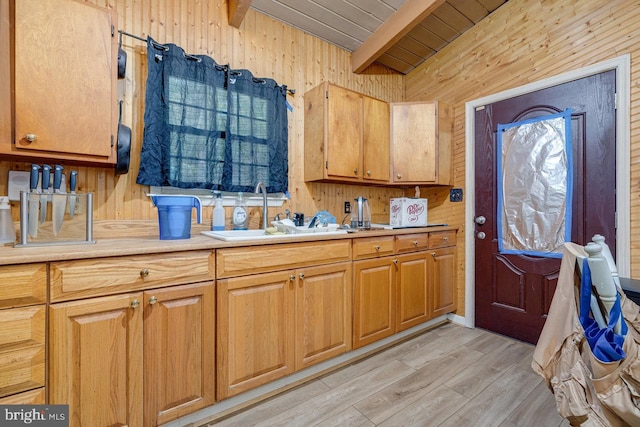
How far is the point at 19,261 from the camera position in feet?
3.45

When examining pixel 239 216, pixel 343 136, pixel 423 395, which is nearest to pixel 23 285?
pixel 239 216

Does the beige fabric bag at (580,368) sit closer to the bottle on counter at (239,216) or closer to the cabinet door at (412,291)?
the cabinet door at (412,291)

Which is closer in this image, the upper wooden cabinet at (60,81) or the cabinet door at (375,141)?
the upper wooden cabinet at (60,81)

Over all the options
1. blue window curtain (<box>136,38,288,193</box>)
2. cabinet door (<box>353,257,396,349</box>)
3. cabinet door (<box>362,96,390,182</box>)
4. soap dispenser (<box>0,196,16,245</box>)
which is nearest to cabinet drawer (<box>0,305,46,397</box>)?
soap dispenser (<box>0,196,16,245</box>)

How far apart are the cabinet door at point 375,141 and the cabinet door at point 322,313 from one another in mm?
1052

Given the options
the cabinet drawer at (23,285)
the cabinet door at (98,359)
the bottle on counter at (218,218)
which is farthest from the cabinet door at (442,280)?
the cabinet drawer at (23,285)

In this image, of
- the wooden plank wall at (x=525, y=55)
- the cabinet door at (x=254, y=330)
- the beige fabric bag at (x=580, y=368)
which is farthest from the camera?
the wooden plank wall at (x=525, y=55)

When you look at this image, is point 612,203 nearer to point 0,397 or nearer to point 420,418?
point 420,418

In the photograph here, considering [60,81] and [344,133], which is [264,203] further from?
[60,81]

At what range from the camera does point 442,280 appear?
8.89 feet

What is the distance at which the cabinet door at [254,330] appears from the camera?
151 cm

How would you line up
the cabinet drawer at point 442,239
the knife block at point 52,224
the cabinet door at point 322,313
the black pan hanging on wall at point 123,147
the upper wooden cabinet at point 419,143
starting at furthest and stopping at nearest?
the upper wooden cabinet at point 419,143 → the cabinet drawer at point 442,239 → the cabinet door at point 322,313 → the black pan hanging on wall at point 123,147 → the knife block at point 52,224

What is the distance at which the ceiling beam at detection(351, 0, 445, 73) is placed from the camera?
2334 millimetres

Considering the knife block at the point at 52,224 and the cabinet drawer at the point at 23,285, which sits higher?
the knife block at the point at 52,224
